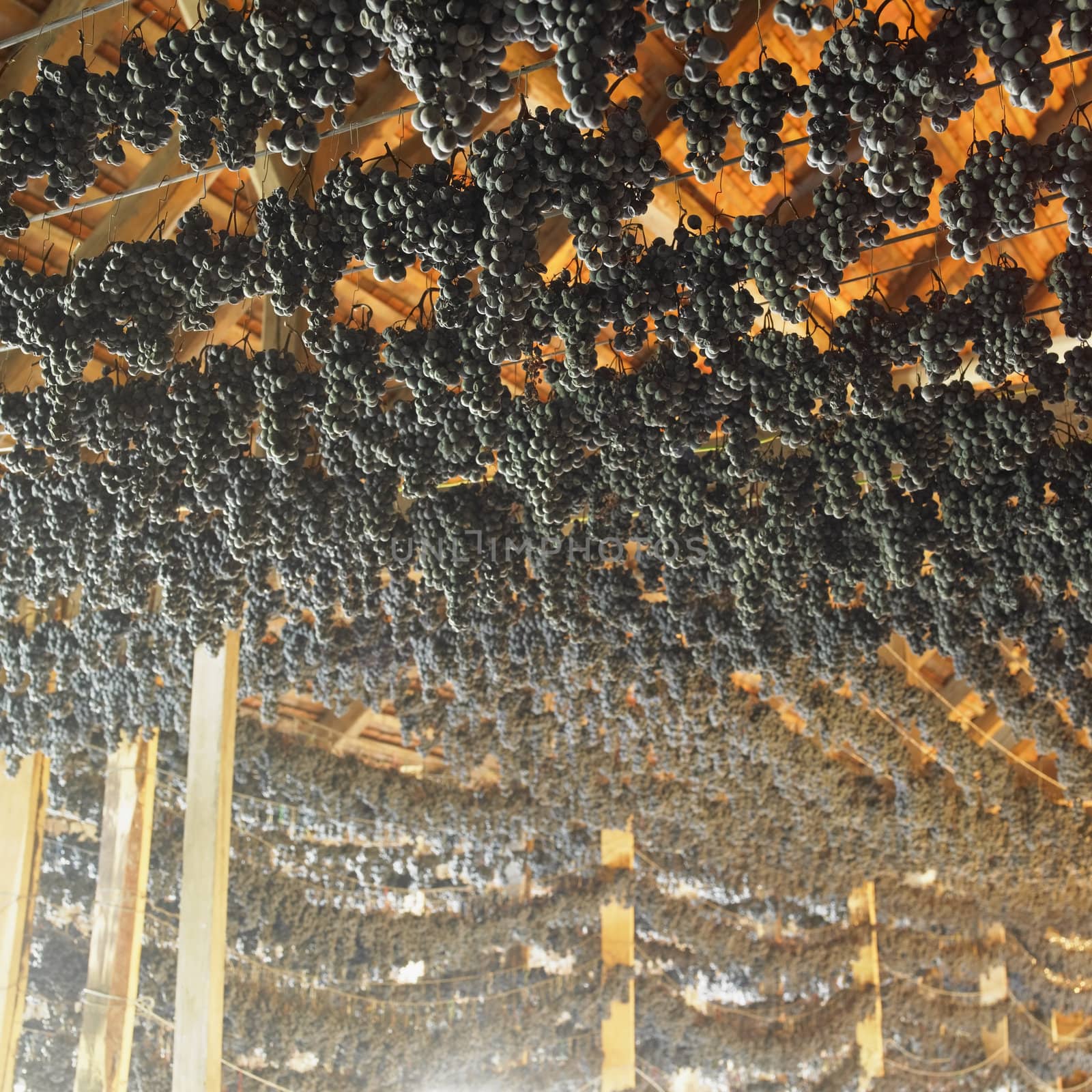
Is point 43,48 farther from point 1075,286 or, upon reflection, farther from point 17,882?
point 17,882

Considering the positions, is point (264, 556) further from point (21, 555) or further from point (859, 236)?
point (859, 236)

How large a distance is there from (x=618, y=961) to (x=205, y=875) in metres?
6.93

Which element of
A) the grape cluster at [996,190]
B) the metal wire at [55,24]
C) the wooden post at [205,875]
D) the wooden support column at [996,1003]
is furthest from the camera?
the wooden support column at [996,1003]

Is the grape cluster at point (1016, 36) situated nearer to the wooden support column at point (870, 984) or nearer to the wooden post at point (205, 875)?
the wooden post at point (205, 875)

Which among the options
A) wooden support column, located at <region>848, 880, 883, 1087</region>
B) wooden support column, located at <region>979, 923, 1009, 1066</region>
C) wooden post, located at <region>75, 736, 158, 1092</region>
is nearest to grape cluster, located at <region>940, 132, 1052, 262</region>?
wooden post, located at <region>75, 736, 158, 1092</region>

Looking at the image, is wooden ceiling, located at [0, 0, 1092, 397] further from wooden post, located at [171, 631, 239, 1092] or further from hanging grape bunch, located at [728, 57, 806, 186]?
wooden post, located at [171, 631, 239, 1092]

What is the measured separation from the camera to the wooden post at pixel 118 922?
7.12 metres

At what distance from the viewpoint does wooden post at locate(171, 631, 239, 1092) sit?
599cm

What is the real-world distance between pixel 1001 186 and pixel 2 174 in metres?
3.14

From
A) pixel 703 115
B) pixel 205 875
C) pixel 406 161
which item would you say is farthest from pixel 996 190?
pixel 205 875

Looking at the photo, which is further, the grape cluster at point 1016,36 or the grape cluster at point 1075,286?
the grape cluster at point 1075,286

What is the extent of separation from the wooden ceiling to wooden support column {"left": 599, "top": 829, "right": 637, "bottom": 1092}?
7353 millimetres

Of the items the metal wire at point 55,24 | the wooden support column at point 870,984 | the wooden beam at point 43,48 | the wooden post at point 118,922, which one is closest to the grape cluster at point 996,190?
the metal wire at point 55,24

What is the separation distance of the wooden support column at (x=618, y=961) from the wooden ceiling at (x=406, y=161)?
735 centimetres
